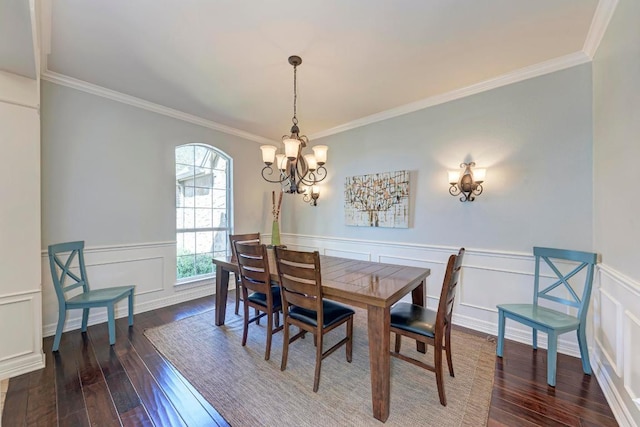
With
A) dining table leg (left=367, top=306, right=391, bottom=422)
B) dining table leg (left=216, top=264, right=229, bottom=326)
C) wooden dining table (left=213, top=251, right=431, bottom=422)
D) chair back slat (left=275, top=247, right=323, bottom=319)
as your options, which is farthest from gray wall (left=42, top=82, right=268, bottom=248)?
dining table leg (left=367, top=306, right=391, bottom=422)

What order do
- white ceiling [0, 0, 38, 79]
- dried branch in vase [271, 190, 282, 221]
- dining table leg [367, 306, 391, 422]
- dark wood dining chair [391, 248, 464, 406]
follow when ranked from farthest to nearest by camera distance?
dried branch in vase [271, 190, 282, 221] → dark wood dining chair [391, 248, 464, 406] → dining table leg [367, 306, 391, 422] → white ceiling [0, 0, 38, 79]

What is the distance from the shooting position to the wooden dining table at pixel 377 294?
1575 millimetres

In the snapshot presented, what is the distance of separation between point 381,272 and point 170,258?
9.61 ft

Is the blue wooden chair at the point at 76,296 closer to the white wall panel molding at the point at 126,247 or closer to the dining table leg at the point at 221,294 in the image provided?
the white wall panel molding at the point at 126,247

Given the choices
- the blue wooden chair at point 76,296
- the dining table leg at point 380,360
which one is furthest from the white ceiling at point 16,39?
the dining table leg at point 380,360

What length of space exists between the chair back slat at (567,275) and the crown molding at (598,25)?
1694mm

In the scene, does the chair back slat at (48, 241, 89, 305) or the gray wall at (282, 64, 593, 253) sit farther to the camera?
the chair back slat at (48, 241, 89, 305)

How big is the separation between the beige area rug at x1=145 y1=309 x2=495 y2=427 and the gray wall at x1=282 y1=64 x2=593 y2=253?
1202mm

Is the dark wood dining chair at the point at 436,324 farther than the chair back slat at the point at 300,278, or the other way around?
the chair back slat at the point at 300,278

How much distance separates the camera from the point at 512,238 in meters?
2.62

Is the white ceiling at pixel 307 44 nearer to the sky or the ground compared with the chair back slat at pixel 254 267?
nearer to the sky

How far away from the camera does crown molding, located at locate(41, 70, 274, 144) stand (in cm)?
265

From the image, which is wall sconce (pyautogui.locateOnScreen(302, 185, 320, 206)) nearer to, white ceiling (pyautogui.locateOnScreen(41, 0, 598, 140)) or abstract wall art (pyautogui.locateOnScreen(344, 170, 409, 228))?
abstract wall art (pyautogui.locateOnScreen(344, 170, 409, 228))

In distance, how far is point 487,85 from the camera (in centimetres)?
273
